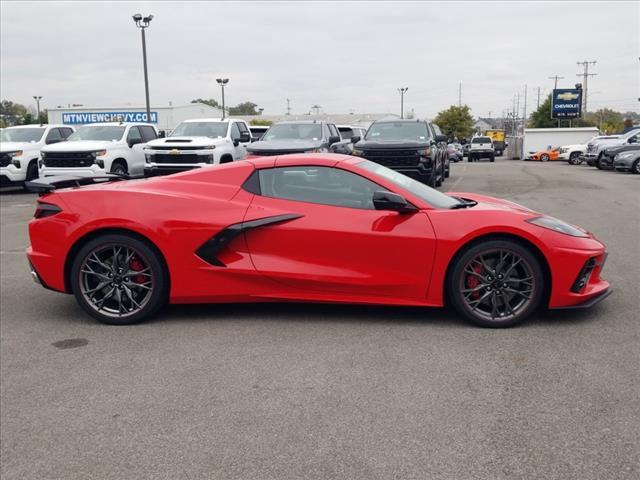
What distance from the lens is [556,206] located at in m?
13.7

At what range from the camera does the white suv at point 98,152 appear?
1683 cm

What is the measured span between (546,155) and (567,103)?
1095 inches

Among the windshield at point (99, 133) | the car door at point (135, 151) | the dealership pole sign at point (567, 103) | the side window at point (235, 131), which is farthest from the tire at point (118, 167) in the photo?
the dealership pole sign at point (567, 103)

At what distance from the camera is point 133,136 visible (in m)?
18.5

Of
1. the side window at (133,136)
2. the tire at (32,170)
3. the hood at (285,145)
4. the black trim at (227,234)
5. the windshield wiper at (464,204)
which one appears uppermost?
the side window at (133,136)

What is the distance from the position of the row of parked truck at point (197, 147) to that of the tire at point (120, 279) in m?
Answer: 9.58

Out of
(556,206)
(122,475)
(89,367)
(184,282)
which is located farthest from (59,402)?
(556,206)

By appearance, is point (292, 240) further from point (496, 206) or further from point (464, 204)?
point (496, 206)

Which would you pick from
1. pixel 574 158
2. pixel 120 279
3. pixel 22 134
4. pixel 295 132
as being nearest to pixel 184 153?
pixel 295 132

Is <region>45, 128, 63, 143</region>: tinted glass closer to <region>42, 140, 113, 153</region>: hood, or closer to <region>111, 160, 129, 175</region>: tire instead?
<region>42, 140, 113, 153</region>: hood

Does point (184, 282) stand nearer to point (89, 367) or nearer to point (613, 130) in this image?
A: point (89, 367)

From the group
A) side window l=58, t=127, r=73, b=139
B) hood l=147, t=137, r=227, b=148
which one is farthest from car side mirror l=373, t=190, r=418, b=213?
A: side window l=58, t=127, r=73, b=139

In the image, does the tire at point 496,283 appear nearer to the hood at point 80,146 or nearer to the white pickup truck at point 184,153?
the white pickup truck at point 184,153

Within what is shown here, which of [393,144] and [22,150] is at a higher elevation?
[393,144]
